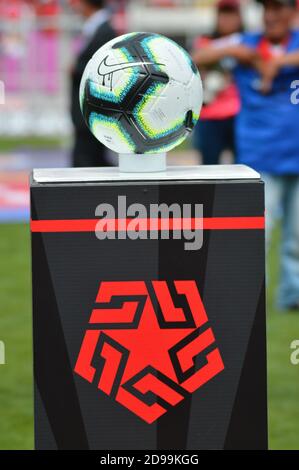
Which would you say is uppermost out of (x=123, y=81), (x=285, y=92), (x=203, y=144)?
(x=123, y=81)

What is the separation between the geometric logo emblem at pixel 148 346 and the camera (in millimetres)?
3420

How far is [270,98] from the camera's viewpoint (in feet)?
22.4

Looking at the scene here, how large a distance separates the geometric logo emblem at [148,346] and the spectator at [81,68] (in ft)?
17.6

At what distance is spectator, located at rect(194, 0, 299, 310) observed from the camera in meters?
6.72

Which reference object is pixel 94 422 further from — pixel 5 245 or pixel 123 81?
pixel 5 245

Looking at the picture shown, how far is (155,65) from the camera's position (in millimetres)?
3502

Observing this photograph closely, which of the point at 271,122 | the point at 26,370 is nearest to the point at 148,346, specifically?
the point at 26,370

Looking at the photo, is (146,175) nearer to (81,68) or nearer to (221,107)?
(221,107)

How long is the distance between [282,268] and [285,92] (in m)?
1.18

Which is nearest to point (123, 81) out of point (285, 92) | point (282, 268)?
point (285, 92)

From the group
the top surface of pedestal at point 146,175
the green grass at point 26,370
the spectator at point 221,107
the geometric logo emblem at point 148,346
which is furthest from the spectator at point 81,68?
the geometric logo emblem at point 148,346

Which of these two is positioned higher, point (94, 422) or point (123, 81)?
point (123, 81)

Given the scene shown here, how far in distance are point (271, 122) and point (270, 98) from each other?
146 mm

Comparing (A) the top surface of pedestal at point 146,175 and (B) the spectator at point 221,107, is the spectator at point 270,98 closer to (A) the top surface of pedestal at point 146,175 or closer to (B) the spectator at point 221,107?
(B) the spectator at point 221,107
